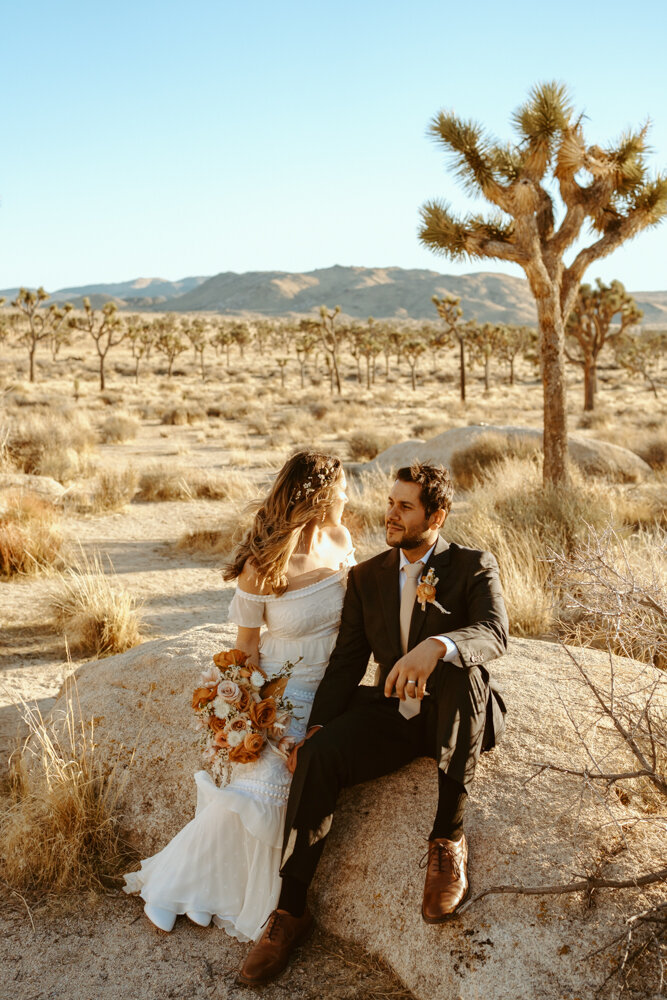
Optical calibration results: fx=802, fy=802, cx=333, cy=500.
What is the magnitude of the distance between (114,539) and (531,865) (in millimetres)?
8598

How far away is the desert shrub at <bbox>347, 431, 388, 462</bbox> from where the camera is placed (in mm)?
18234

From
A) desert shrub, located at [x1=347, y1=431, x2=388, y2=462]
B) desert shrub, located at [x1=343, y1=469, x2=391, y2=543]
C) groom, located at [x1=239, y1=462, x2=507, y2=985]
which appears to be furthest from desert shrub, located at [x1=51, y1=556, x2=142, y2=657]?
desert shrub, located at [x1=347, y1=431, x2=388, y2=462]

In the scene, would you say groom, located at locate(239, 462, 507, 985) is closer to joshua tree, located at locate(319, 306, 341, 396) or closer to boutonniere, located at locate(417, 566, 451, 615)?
boutonniere, located at locate(417, 566, 451, 615)

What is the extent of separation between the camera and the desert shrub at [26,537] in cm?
840

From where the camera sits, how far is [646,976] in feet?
7.81

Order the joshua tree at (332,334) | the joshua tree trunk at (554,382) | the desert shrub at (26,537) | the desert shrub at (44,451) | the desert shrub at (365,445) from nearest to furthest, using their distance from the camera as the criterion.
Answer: the desert shrub at (26,537) → the joshua tree trunk at (554,382) → the desert shrub at (44,451) → the desert shrub at (365,445) → the joshua tree at (332,334)

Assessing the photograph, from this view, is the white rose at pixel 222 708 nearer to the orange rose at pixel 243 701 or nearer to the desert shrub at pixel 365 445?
the orange rose at pixel 243 701

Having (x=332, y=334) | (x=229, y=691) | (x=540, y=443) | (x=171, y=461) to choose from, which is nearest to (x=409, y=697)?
(x=229, y=691)

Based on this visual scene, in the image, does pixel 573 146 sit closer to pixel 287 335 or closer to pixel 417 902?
pixel 417 902

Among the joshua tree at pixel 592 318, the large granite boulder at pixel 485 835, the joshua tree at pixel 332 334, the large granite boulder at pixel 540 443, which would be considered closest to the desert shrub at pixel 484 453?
the large granite boulder at pixel 540 443

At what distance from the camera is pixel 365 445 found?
60.2 ft

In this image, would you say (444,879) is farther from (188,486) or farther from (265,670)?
(188,486)

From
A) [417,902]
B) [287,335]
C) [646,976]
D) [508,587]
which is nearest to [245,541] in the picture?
[417,902]

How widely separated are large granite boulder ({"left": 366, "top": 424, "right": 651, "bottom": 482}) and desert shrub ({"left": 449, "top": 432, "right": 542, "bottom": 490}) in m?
0.10
